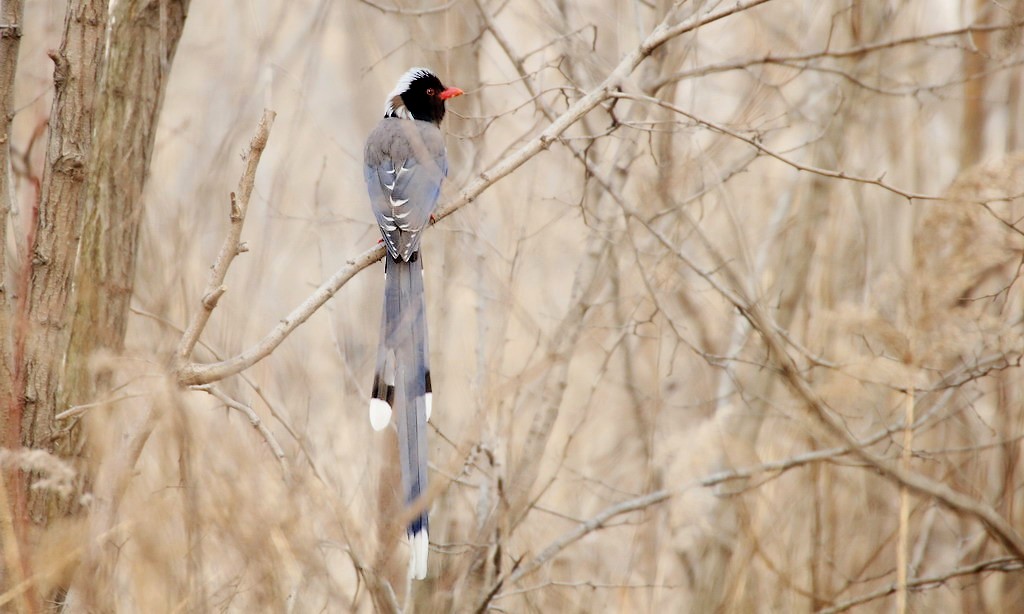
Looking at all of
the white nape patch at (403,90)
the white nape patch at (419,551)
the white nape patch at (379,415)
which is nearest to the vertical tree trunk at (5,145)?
the white nape patch at (379,415)

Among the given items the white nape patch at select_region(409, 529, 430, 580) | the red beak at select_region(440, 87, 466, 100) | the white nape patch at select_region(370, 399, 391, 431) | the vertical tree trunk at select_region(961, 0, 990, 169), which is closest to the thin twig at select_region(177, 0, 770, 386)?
the white nape patch at select_region(370, 399, 391, 431)

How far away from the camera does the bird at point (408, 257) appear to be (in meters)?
2.90

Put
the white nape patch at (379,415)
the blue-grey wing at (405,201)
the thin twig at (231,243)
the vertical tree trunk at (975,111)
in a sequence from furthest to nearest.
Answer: the vertical tree trunk at (975,111) → the blue-grey wing at (405,201) → the white nape patch at (379,415) → the thin twig at (231,243)

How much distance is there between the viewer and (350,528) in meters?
2.45

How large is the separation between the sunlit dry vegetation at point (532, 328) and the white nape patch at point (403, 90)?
13 cm

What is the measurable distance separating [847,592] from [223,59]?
13.1 feet

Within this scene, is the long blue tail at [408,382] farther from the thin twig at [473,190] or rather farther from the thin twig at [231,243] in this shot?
the thin twig at [231,243]

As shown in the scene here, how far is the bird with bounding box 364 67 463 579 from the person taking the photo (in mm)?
2904

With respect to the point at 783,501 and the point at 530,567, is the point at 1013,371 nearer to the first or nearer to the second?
the point at 783,501

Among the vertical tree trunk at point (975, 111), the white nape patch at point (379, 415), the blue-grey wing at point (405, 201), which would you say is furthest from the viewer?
the vertical tree trunk at point (975, 111)

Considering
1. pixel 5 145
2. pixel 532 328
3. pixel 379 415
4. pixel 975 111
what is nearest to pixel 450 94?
pixel 532 328

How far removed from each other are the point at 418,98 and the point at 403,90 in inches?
3.8

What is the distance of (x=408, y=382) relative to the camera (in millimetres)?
3086

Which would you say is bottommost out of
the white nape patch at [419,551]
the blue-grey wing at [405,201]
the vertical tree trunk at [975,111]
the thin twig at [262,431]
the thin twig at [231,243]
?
the white nape patch at [419,551]
